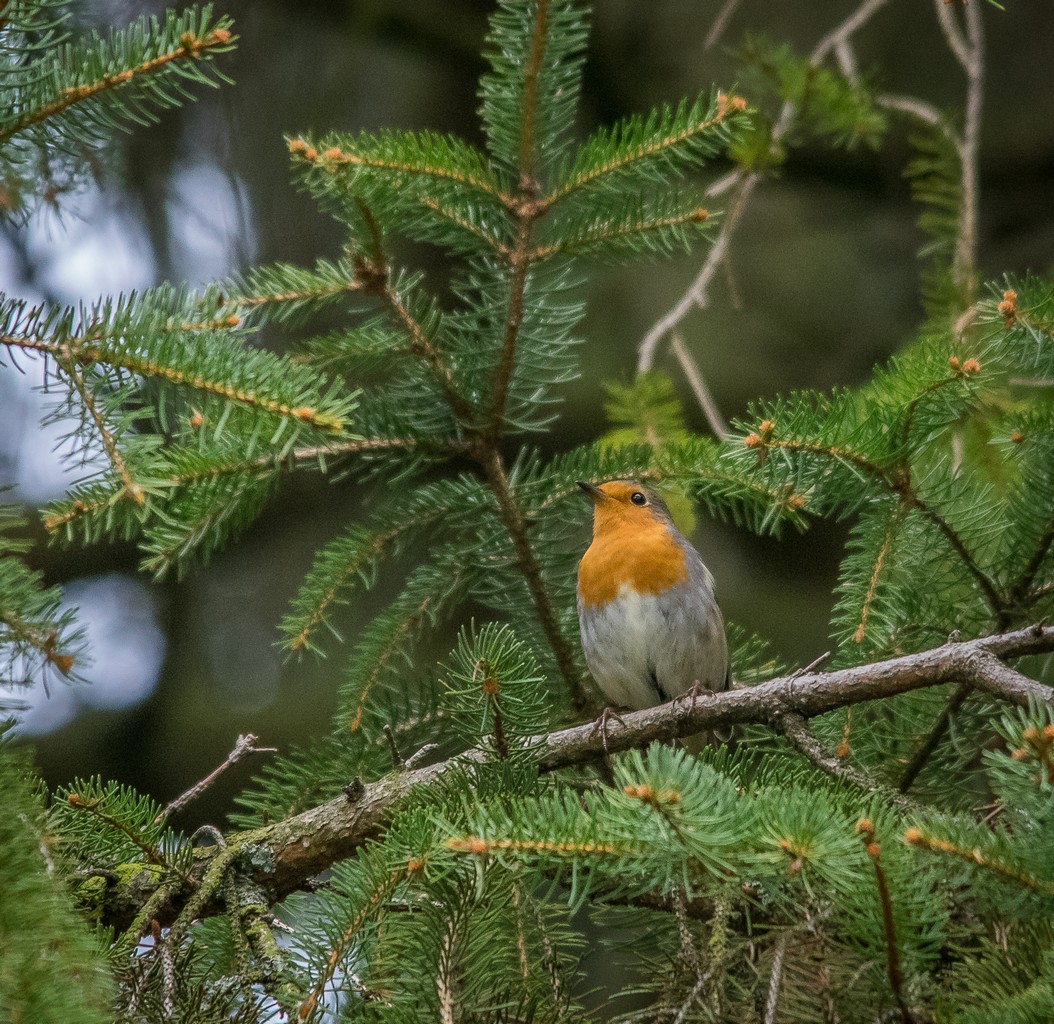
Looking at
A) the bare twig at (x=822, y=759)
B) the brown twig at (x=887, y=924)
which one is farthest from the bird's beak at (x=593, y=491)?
the brown twig at (x=887, y=924)

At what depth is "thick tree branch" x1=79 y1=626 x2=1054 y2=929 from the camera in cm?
184

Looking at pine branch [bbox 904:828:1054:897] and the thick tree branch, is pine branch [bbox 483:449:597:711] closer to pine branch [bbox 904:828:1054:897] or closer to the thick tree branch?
the thick tree branch

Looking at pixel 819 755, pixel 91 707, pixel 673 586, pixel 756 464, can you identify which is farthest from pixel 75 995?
pixel 91 707

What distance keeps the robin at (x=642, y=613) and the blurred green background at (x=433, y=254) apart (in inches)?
48.9

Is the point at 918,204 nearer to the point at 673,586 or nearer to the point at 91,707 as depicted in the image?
the point at 673,586

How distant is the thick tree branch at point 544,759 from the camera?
1839mm

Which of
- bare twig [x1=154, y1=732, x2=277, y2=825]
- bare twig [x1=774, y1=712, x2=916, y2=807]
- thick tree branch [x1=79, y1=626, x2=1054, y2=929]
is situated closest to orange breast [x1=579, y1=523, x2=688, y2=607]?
thick tree branch [x1=79, y1=626, x2=1054, y2=929]

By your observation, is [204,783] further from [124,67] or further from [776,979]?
[124,67]

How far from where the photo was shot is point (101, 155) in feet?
11.8

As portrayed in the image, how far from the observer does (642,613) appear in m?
3.24

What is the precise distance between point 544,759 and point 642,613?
1.17 metres

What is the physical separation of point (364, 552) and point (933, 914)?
5.28ft

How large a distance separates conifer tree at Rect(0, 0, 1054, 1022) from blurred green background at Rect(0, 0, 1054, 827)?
200 centimetres

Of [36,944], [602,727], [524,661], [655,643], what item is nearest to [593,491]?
[655,643]
